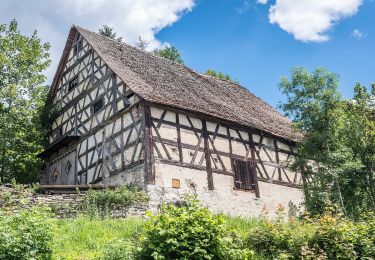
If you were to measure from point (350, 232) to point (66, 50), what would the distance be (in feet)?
63.8

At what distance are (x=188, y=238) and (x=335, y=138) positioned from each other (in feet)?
35.5

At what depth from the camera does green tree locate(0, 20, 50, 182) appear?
77.0 ft

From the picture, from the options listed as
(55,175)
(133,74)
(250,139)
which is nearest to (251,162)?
(250,139)

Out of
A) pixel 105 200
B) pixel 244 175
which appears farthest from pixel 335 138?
pixel 105 200

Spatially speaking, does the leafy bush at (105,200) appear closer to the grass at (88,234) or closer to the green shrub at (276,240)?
the grass at (88,234)

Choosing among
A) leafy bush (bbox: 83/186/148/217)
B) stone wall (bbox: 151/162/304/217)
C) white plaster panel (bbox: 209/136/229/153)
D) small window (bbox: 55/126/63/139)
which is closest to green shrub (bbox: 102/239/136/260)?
leafy bush (bbox: 83/186/148/217)

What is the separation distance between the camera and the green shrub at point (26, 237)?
922 centimetres

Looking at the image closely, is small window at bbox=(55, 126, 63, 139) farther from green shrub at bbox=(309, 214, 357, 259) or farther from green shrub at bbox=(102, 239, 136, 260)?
green shrub at bbox=(309, 214, 357, 259)

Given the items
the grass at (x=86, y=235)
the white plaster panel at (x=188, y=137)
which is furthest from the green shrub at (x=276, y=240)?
the white plaster panel at (x=188, y=137)

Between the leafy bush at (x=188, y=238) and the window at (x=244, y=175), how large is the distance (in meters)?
10.8

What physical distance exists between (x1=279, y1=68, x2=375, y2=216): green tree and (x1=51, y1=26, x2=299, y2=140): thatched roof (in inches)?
137

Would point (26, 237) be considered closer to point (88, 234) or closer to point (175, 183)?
point (88, 234)

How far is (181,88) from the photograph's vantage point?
23047mm

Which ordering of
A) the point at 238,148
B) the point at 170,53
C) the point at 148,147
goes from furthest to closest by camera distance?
the point at 170,53 → the point at 238,148 → the point at 148,147
